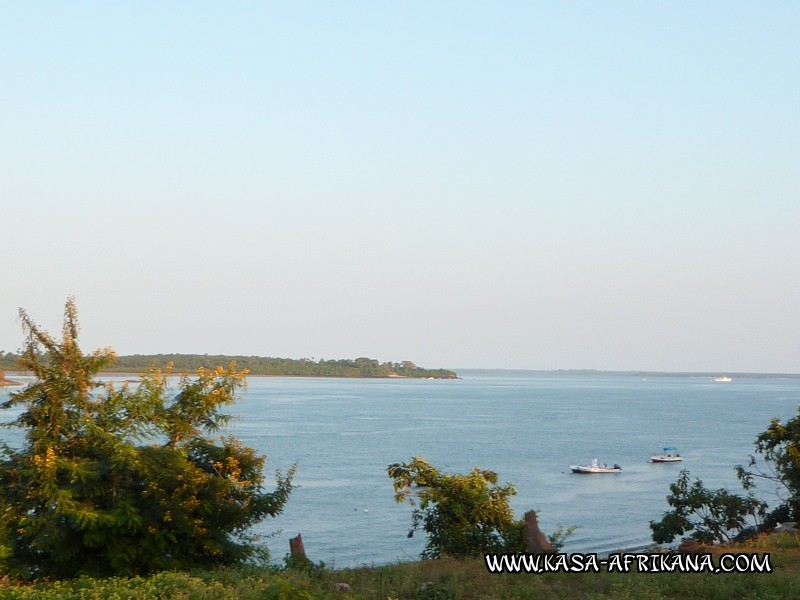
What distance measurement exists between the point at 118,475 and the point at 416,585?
17.8 feet

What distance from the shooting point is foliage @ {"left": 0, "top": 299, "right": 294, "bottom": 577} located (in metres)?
14.1

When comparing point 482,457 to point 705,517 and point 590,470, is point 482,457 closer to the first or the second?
point 590,470

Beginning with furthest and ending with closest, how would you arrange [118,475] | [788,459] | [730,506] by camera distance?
1. [730,506]
2. [788,459]
3. [118,475]

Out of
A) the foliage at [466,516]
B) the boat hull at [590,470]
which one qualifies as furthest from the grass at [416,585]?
the boat hull at [590,470]

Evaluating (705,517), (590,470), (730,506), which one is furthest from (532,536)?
(590,470)

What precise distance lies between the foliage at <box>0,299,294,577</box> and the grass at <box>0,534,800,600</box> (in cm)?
130

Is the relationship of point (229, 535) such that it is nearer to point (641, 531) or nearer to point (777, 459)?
point (777, 459)

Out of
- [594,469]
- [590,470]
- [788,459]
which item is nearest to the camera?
[788,459]

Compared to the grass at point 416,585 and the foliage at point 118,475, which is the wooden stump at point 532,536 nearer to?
the grass at point 416,585

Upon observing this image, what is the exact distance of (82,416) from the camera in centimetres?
1527

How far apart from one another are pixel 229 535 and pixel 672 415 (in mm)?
121689

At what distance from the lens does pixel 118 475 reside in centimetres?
1472

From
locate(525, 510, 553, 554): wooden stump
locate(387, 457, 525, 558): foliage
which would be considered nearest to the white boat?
locate(387, 457, 525, 558): foliage

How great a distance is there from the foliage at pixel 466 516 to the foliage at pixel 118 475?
410 cm
